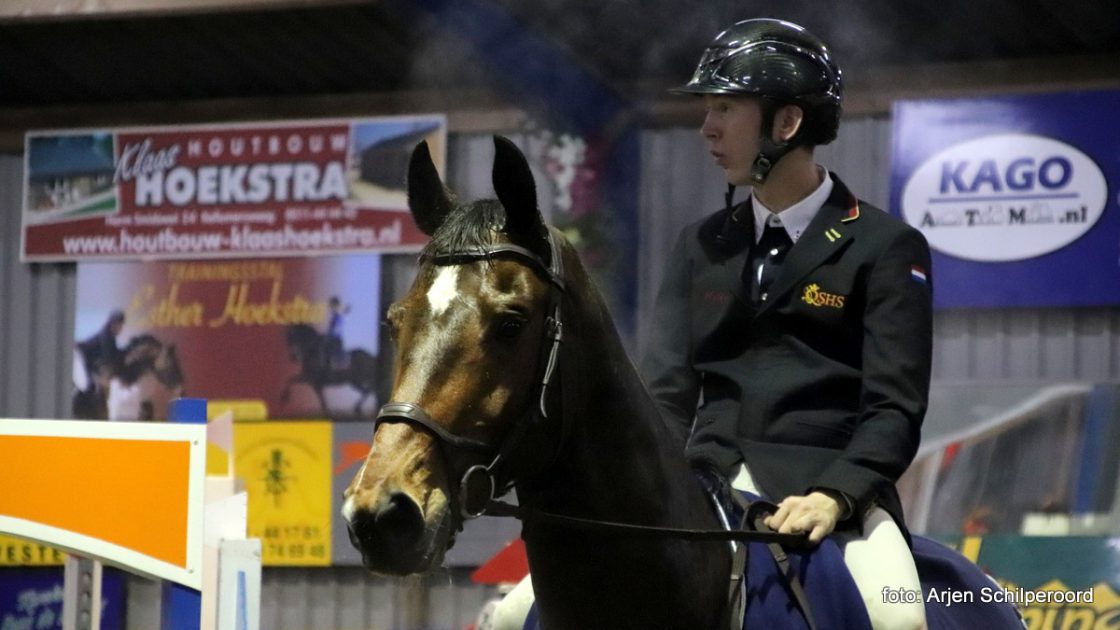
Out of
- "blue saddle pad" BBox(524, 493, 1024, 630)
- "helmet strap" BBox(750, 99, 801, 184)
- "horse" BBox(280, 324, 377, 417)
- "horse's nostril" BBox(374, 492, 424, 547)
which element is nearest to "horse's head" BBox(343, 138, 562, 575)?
"horse's nostril" BBox(374, 492, 424, 547)

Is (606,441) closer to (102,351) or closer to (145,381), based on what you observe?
(145,381)

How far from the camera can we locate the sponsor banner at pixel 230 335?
31.0 ft

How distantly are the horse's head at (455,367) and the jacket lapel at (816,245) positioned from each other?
65 cm

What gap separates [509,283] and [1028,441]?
22.2ft

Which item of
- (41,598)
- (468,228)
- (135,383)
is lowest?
(41,598)

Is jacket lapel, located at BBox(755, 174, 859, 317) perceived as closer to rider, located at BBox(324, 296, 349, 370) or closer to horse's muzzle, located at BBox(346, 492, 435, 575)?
horse's muzzle, located at BBox(346, 492, 435, 575)

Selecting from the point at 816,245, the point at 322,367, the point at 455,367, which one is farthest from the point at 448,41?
the point at 455,367

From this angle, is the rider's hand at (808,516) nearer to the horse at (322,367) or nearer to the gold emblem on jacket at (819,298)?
the gold emblem on jacket at (819,298)

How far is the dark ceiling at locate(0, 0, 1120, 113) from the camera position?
802cm

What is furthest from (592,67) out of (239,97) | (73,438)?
(73,438)

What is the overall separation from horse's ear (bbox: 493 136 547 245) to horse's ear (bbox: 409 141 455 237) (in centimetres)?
19

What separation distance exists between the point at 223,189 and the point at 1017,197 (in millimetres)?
5379

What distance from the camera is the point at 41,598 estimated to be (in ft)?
31.9

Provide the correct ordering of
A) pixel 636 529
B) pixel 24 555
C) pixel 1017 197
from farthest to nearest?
pixel 24 555, pixel 1017 197, pixel 636 529
